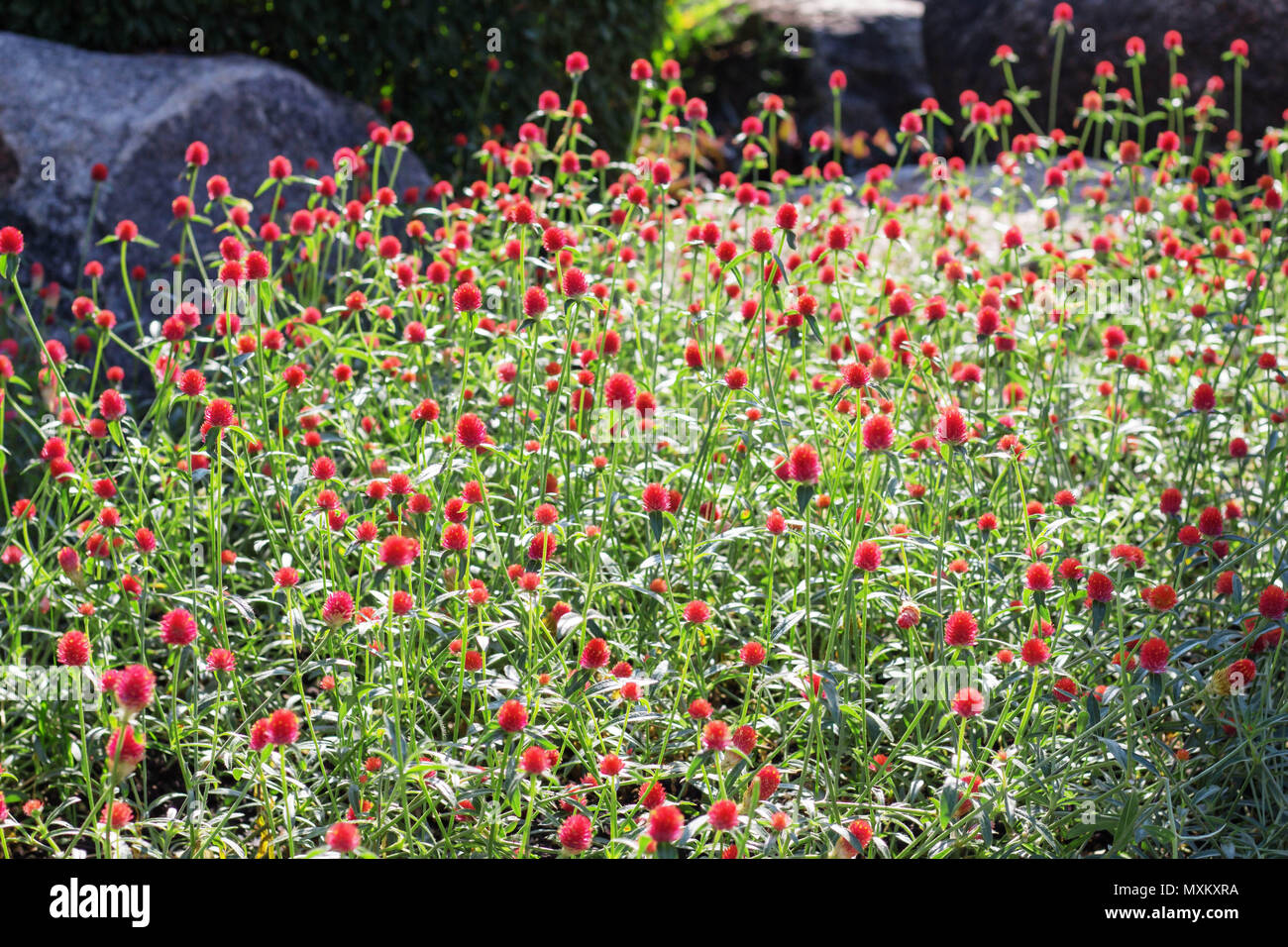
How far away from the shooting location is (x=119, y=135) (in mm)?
4859

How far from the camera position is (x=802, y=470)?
206 centimetres

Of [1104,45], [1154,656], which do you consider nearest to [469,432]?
[1154,656]

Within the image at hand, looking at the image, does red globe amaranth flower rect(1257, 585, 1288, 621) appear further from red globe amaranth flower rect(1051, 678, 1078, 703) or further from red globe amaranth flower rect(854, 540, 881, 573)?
red globe amaranth flower rect(854, 540, 881, 573)

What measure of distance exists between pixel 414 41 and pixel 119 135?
1727 millimetres

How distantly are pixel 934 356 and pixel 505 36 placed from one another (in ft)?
13.4

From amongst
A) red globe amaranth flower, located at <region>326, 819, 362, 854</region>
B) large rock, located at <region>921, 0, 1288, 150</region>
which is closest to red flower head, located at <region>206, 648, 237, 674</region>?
red globe amaranth flower, located at <region>326, 819, 362, 854</region>

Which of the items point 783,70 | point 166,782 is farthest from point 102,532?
point 783,70

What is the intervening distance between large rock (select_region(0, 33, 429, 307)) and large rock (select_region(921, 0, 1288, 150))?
17.0 feet

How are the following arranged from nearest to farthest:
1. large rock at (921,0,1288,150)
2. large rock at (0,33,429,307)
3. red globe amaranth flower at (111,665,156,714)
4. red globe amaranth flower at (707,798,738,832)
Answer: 1. red globe amaranth flower at (111,665,156,714)
2. red globe amaranth flower at (707,798,738,832)
3. large rock at (0,33,429,307)
4. large rock at (921,0,1288,150)

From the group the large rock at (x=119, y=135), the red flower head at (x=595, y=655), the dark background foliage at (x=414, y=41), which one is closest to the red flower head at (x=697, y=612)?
the red flower head at (x=595, y=655)

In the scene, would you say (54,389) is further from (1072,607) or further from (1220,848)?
(1220,848)

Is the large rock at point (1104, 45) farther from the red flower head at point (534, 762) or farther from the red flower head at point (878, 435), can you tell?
the red flower head at point (534, 762)

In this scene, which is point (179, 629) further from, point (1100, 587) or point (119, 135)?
point (119, 135)

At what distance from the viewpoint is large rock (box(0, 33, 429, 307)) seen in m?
4.83
